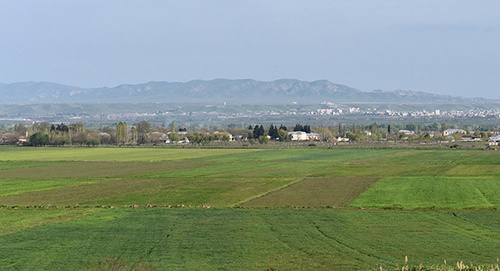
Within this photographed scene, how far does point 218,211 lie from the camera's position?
3341 cm

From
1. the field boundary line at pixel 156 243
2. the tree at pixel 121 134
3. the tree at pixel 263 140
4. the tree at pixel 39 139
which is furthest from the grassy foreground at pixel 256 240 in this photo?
the tree at pixel 263 140

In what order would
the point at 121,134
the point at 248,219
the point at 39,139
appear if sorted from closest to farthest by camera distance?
the point at 248,219 < the point at 39,139 < the point at 121,134

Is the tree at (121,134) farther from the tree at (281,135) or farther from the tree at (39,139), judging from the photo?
the tree at (281,135)

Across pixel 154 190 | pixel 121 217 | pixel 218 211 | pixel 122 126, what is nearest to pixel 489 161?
Result: pixel 154 190

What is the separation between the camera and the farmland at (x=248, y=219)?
22094 mm

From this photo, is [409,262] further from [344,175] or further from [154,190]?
[344,175]

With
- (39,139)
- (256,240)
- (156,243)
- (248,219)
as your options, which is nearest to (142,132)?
(39,139)

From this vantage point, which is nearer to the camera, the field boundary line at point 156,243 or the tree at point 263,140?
the field boundary line at point 156,243

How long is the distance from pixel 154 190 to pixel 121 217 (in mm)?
13319

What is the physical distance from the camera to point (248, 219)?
30250 millimetres

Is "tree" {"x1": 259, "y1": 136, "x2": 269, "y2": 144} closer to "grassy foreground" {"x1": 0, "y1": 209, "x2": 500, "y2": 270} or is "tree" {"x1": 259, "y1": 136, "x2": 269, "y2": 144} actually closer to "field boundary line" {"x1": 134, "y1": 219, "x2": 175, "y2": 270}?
"grassy foreground" {"x1": 0, "y1": 209, "x2": 500, "y2": 270}

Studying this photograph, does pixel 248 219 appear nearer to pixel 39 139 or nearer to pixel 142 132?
pixel 39 139

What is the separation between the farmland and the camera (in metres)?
22.1

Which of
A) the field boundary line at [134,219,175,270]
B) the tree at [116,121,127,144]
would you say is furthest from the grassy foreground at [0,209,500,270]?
the tree at [116,121,127,144]
